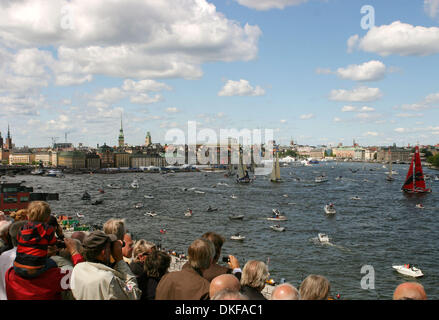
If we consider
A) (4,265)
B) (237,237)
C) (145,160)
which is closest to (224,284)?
(4,265)

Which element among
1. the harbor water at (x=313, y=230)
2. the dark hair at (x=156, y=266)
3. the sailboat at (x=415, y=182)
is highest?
Result: the dark hair at (x=156, y=266)

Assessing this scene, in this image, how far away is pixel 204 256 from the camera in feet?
11.3

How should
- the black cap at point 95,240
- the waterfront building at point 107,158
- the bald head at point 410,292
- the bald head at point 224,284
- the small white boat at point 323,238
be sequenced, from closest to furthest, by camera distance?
the bald head at point 410,292, the bald head at point 224,284, the black cap at point 95,240, the small white boat at point 323,238, the waterfront building at point 107,158

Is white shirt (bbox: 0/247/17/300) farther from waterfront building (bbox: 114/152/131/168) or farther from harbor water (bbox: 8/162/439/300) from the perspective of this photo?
waterfront building (bbox: 114/152/131/168)

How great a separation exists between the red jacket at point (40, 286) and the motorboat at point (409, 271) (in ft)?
64.4

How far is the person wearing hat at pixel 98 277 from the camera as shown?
2961 millimetres

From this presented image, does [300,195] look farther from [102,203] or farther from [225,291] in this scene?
[225,291]

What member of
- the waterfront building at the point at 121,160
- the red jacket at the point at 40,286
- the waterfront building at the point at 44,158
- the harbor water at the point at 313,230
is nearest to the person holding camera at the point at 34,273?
the red jacket at the point at 40,286

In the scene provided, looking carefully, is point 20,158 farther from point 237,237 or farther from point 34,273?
point 34,273

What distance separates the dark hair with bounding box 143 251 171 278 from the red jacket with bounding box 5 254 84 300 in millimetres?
876

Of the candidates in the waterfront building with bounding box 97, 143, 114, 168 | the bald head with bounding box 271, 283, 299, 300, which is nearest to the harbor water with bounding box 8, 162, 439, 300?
the bald head with bounding box 271, 283, 299, 300

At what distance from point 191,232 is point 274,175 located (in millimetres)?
51915

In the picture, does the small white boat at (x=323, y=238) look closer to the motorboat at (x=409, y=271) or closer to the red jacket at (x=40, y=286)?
the motorboat at (x=409, y=271)

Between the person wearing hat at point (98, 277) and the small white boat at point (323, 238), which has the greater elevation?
the person wearing hat at point (98, 277)
